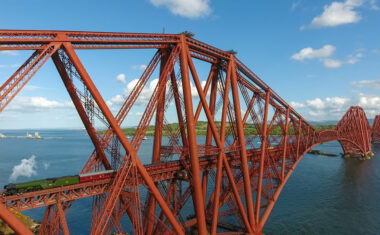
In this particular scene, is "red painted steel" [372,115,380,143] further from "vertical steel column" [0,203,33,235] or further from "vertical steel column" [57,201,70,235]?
"vertical steel column" [0,203,33,235]

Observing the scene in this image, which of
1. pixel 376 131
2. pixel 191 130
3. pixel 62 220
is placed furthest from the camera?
pixel 376 131

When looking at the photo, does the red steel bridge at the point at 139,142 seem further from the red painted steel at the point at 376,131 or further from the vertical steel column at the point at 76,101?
the red painted steel at the point at 376,131

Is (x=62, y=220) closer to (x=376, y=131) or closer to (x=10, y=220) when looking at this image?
(x=10, y=220)

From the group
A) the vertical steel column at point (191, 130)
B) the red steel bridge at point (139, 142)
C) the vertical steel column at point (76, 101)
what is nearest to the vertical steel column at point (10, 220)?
the red steel bridge at point (139, 142)

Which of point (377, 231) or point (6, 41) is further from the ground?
point (6, 41)

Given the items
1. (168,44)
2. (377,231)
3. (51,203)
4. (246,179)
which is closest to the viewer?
(51,203)

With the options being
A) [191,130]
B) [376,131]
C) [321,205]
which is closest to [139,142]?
[191,130]

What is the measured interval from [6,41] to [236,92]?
19.1 m

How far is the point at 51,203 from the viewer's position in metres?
16.8

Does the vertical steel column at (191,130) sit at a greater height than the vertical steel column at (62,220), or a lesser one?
greater

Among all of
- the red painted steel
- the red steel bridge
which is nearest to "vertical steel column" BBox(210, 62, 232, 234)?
the red steel bridge

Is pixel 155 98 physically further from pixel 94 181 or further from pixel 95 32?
pixel 94 181

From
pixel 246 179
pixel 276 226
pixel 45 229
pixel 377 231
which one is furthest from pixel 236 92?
pixel 377 231

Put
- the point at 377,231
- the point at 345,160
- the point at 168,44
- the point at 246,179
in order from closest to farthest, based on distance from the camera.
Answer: the point at 168,44 → the point at 246,179 → the point at 377,231 → the point at 345,160
